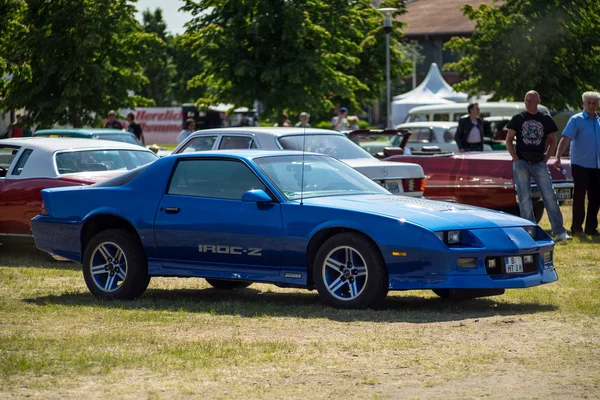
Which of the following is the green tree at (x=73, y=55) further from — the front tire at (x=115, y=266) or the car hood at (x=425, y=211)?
the car hood at (x=425, y=211)

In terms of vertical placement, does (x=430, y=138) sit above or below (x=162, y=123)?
below

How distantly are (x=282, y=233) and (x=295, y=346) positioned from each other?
189 cm

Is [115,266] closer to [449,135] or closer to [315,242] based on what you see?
[315,242]

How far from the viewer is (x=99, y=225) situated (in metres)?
10.4

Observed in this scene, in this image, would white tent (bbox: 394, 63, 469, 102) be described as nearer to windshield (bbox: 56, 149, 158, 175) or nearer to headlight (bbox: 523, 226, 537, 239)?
windshield (bbox: 56, 149, 158, 175)

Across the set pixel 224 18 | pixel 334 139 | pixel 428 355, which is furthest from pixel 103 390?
pixel 224 18

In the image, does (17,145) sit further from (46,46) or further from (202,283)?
(46,46)

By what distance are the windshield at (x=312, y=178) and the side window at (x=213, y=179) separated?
0.15 m

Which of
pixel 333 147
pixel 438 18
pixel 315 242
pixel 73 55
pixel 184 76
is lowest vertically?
pixel 315 242

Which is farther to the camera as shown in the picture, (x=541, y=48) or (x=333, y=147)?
(x=541, y=48)

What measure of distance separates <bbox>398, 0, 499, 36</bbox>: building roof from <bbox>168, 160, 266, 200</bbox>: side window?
73.4 m

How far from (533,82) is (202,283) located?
75.0 feet

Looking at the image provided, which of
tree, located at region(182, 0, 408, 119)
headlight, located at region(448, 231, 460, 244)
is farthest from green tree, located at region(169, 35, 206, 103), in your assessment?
headlight, located at region(448, 231, 460, 244)

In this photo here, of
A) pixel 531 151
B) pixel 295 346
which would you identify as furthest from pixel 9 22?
pixel 295 346
